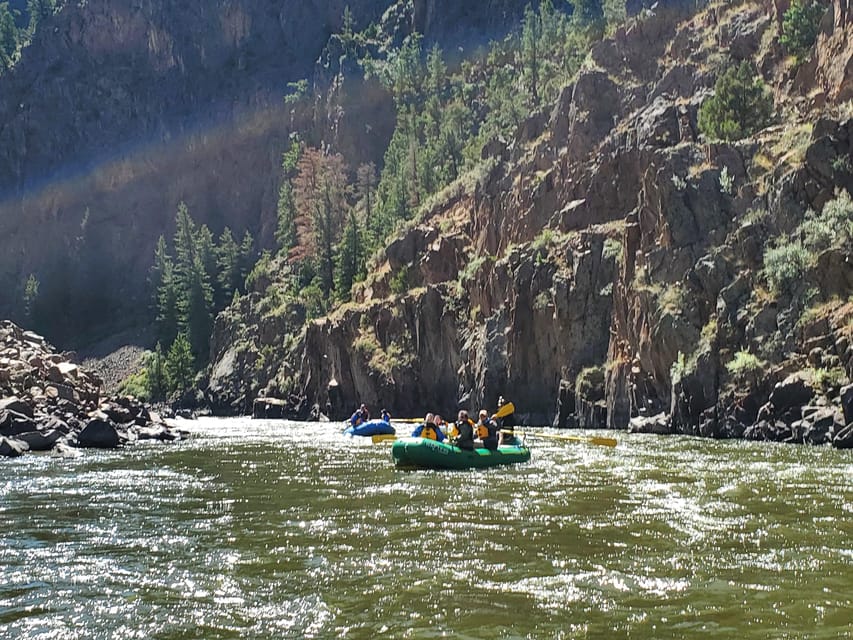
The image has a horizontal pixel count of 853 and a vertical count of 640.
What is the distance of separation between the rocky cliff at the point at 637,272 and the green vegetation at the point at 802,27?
1.36 m

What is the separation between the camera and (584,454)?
24.8 m

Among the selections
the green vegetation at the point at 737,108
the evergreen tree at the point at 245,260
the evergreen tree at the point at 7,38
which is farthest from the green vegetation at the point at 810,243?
the evergreen tree at the point at 7,38

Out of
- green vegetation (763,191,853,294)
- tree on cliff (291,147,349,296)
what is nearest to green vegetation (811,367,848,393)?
green vegetation (763,191,853,294)

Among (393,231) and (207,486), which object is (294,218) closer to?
(393,231)

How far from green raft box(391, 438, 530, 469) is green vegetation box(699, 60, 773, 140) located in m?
27.8

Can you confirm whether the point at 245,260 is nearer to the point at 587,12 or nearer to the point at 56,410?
the point at 587,12

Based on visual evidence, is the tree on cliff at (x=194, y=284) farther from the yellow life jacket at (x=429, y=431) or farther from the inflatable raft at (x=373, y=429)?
the yellow life jacket at (x=429, y=431)

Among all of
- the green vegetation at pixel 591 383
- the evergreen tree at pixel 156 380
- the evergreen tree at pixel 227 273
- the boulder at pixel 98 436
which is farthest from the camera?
the evergreen tree at pixel 227 273

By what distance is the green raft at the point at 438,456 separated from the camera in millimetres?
21359

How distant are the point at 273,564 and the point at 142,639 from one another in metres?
2.83

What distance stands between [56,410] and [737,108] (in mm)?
35927

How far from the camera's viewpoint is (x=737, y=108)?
4353 centimetres

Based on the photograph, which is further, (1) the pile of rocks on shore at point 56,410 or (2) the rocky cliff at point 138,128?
(2) the rocky cliff at point 138,128

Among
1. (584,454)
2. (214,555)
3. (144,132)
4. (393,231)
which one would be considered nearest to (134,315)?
(144,132)
